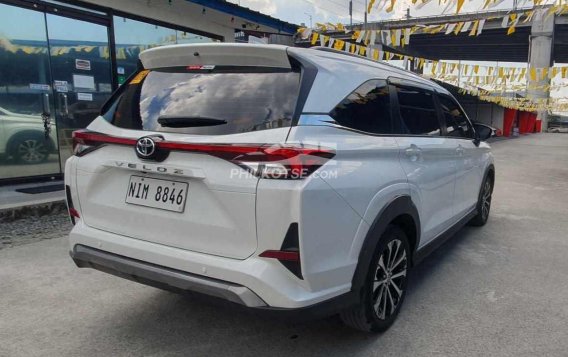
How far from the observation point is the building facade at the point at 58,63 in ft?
22.5

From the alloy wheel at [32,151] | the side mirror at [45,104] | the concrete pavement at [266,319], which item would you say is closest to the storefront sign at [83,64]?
the side mirror at [45,104]

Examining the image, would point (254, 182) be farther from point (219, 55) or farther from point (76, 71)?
point (76, 71)

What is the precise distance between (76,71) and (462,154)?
6.58 m

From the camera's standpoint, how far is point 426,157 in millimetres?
3375

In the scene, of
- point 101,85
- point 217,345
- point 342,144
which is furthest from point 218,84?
point 101,85

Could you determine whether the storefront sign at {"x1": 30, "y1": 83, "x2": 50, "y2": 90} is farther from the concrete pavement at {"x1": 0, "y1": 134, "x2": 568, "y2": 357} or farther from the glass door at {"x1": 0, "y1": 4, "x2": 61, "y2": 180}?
the concrete pavement at {"x1": 0, "y1": 134, "x2": 568, "y2": 357}

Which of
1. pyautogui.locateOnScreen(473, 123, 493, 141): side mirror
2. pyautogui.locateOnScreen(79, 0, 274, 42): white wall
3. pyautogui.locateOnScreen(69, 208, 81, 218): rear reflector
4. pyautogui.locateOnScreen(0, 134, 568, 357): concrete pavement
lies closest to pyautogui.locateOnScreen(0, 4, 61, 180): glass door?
pyautogui.locateOnScreen(79, 0, 274, 42): white wall

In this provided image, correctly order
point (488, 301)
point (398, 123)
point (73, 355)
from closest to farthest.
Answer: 1. point (73, 355)
2. point (398, 123)
3. point (488, 301)

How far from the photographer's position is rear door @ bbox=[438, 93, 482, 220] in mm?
4195

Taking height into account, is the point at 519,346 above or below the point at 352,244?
below

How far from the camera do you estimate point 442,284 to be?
3779 millimetres

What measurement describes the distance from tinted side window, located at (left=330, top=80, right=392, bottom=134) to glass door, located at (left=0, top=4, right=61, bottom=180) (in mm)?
6367

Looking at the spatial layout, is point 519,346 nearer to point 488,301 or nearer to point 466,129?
point 488,301

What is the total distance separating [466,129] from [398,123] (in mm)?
1963
